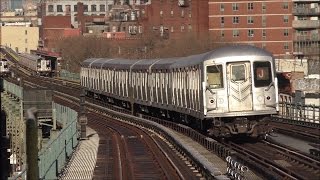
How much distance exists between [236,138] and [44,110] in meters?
25.7

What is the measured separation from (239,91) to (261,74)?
1.11 m

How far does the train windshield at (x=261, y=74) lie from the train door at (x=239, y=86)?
0.25m

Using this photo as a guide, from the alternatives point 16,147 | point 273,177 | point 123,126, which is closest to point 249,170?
point 273,177

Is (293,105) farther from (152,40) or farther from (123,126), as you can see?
(152,40)

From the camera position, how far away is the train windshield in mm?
27453

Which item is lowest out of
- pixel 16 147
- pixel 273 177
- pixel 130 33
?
pixel 16 147

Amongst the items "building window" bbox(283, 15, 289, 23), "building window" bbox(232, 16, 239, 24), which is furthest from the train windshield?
"building window" bbox(232, 16, 239, 24)

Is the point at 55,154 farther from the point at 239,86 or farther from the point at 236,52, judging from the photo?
the point at 236,52

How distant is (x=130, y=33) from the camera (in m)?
146

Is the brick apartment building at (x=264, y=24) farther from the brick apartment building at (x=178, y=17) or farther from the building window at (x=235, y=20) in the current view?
the brick apartment building at (x=178, y=17)

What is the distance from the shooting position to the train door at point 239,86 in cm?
2727

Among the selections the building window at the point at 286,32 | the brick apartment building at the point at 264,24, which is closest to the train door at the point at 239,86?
the brick apartment building at the point at 264,24

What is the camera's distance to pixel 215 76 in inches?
1089

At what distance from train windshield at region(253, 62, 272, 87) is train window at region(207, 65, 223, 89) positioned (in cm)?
127
